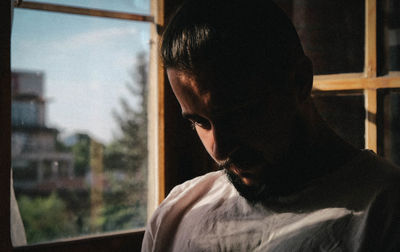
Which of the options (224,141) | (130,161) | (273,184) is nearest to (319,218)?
(273,184)

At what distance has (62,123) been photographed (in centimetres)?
152

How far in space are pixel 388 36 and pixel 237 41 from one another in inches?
23.3

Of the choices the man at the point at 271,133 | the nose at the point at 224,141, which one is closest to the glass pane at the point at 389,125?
the man at the point at 271,133

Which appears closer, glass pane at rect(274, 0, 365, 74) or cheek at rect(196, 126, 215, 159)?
cheek at rect(196, 126, 215, 159)

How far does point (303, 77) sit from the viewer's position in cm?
85

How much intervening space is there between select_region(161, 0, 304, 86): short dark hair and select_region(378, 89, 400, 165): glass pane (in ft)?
1.45

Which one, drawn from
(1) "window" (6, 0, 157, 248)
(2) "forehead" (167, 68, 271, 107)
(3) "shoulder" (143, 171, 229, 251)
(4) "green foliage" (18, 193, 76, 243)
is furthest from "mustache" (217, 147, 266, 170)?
(4) "green foliage" (18, 193, 76, 243)

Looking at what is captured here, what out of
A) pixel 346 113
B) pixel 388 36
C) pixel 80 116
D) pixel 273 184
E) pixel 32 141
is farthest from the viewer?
pixel 80 116

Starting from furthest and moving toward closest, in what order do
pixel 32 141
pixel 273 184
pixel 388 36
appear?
pixel 32 141
pixel 388 36
pixel 273 184

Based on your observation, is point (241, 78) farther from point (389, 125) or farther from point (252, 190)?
point (389, 125)

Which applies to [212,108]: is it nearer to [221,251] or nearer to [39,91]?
[221,251]

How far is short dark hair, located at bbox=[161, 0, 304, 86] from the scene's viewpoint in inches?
31.2

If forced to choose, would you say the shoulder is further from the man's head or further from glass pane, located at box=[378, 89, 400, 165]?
glass pane, located at box=[378, 89, 400, 165]

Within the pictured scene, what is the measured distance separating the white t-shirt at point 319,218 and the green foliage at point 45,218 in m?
0.63
